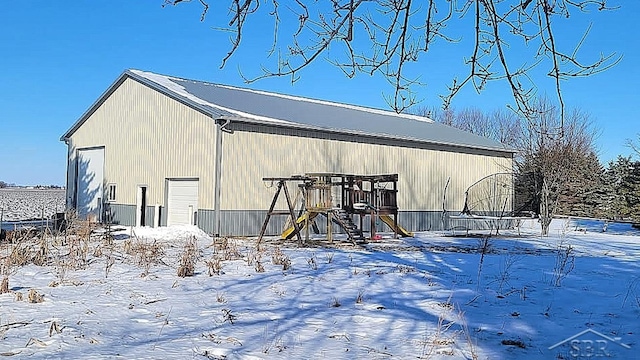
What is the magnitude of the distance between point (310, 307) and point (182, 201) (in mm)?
12537

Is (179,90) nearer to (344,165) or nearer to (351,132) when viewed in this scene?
(351,132)

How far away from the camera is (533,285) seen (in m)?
7.97

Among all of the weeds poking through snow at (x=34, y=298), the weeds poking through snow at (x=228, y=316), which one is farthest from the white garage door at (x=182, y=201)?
the weeds poking through snow at (x=228, y=316)

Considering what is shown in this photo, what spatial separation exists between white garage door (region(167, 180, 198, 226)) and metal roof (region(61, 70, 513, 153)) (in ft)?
8.39

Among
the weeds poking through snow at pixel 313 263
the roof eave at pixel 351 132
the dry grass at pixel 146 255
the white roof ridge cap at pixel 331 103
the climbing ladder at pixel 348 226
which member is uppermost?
the white roof ridge cap at pixel 331 103

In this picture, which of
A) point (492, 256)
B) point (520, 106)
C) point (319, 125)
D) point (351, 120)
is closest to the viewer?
point (520, 106)

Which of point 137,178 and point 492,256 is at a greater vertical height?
point 137,178

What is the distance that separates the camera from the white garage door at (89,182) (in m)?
22.0

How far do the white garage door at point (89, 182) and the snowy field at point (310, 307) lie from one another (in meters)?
11.9

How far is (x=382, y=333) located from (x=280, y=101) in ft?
58.0

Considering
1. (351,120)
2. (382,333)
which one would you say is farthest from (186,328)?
(351,120)

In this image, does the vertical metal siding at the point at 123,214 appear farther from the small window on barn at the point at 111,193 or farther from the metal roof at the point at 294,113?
the metal roof at the point at 294,113

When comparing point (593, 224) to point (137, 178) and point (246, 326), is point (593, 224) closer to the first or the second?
point (137, 178)

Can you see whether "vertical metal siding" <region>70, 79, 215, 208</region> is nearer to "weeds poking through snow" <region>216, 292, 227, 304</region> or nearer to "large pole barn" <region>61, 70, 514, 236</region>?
"large pole barn" <region>61, 70, 514, 236</region>
